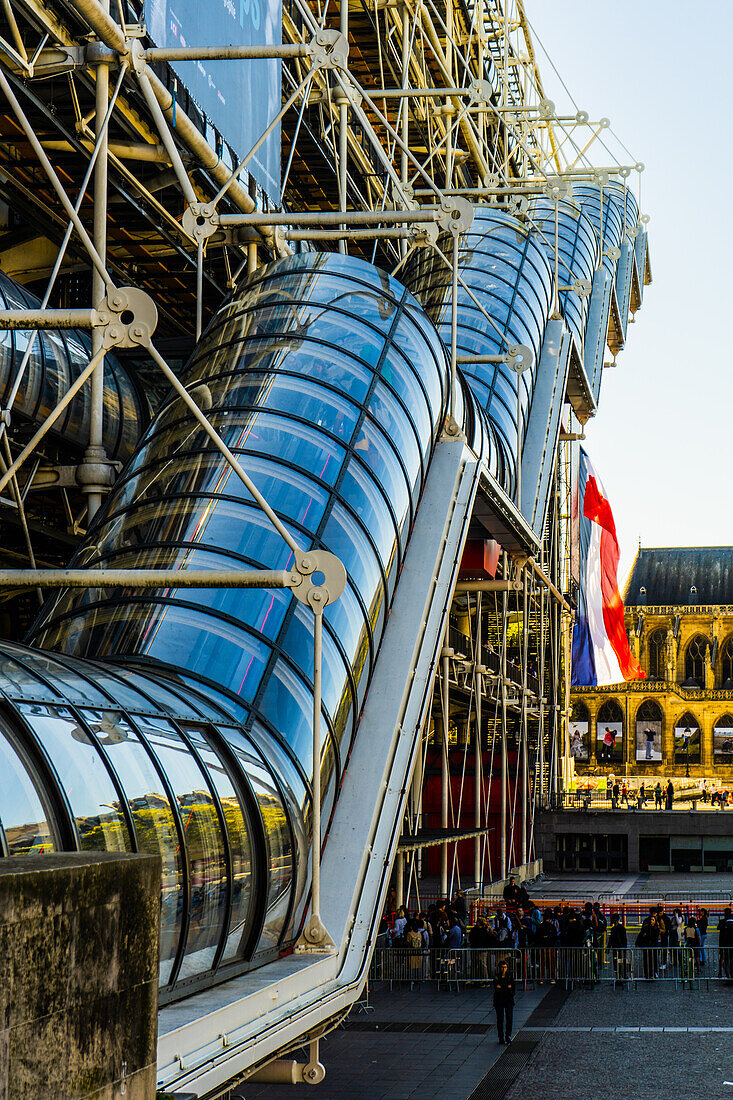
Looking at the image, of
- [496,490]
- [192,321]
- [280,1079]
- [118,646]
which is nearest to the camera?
[280,1079]

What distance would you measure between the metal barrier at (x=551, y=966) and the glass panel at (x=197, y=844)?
14.7 metres

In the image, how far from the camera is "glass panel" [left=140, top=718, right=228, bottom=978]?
930 centimetres

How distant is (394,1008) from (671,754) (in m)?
76.9

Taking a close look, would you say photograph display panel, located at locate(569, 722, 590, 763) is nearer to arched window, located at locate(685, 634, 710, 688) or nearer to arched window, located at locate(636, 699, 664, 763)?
arched window, located at locate(636, 699, 664, 763)

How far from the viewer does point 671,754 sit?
313 ft

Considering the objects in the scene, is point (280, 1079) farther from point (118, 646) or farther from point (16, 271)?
point (16, 271)

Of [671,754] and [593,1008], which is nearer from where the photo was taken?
[593,1008]

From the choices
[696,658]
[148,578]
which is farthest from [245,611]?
[696,658]

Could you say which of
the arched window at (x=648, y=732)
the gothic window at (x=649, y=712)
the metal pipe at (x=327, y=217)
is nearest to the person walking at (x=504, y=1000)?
the metal pipe at (x=327, y=217)

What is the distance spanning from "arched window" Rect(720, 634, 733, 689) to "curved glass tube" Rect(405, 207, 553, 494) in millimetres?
68426

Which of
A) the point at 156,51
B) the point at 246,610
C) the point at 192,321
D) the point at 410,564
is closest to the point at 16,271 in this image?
the point at 192,321

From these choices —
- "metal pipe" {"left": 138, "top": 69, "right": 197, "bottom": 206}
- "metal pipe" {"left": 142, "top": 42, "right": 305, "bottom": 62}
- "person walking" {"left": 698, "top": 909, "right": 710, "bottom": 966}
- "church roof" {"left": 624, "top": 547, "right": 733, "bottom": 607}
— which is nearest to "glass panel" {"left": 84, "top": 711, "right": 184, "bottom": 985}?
"metal pipe" {"left": 142, "top": 42, "right": 305, "bottom": 62}

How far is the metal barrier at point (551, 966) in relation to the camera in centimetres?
2375

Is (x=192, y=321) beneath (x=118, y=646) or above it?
above
